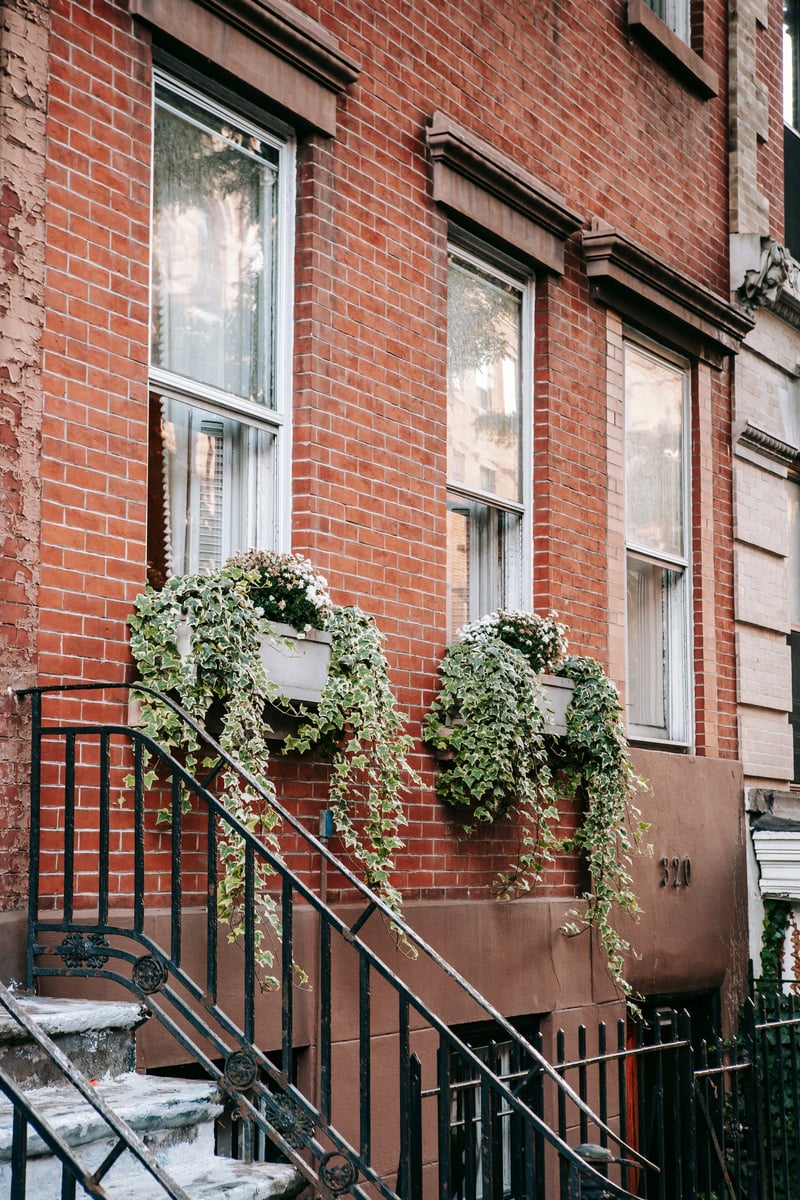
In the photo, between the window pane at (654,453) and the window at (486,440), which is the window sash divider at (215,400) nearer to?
Answer: the window at (486,440)

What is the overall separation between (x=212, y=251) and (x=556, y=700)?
110 inches

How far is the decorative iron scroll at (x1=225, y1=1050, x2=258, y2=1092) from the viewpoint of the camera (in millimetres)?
4680

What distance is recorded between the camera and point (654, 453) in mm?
9555

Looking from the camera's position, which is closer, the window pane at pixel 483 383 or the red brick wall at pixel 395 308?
the red brick wall at pixel 395 308

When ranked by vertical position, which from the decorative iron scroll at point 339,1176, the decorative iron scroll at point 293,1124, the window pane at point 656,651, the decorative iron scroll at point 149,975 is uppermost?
the window pane at point 656,651

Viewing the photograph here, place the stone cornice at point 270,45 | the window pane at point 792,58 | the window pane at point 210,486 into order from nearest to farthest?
the stone cornice at point 270,45, the window pane at point 210,486, the window pane at point 792,58

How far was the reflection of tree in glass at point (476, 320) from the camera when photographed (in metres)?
7.82

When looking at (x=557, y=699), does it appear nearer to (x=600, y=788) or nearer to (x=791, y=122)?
(x=600, y=788)

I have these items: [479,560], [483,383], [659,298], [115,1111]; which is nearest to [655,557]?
[659,298]

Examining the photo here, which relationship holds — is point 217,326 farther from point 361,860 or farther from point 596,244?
point 596,244

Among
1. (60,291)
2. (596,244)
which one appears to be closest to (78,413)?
(60,291)

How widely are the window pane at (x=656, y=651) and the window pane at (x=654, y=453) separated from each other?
20 cm

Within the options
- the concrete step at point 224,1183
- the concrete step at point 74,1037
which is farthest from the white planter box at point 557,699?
the concrete step at point 224,1183

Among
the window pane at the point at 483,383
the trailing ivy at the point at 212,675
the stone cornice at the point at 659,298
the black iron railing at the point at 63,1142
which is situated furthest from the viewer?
the stone cornice at the point at 659,298
